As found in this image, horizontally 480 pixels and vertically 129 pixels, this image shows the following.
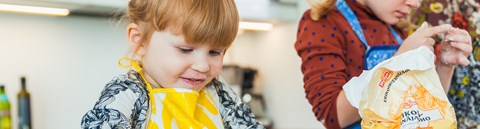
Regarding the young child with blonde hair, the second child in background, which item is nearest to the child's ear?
the young child with blonde hair

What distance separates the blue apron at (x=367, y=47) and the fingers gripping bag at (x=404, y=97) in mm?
166

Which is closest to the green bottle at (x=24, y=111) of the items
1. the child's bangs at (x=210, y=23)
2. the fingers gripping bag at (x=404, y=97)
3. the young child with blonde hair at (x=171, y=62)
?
the young child with blonde hair at (x=171, y=62)

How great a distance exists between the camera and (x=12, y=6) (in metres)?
1.33

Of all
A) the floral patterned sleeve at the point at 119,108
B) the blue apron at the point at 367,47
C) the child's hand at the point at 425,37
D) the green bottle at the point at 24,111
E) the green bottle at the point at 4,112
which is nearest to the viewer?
the floral patterned sleeve at the point at 119,108

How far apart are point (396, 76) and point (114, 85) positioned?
0.37 m

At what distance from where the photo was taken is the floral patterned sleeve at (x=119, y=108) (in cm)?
60

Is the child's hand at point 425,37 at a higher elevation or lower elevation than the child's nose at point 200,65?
higher

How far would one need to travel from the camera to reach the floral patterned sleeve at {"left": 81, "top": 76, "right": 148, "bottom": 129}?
23.6 inches

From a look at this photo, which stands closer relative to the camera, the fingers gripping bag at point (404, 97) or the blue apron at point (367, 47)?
the fingers gripping bag at point (404, 97)

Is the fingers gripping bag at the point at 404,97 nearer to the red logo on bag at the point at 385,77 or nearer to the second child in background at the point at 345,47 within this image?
the red logo on bag at the point at 385,77

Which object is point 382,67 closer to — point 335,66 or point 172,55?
point 335,66

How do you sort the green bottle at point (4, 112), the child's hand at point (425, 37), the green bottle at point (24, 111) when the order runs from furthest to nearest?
the green bottle at point (24, 111)
the green bottle at point (4, 112)
the child's hand at point (425, 37)

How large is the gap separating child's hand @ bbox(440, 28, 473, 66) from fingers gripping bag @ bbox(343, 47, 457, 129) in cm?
11

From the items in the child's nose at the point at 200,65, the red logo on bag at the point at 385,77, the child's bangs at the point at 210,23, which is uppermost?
the child's bangs at the point at 210,23
